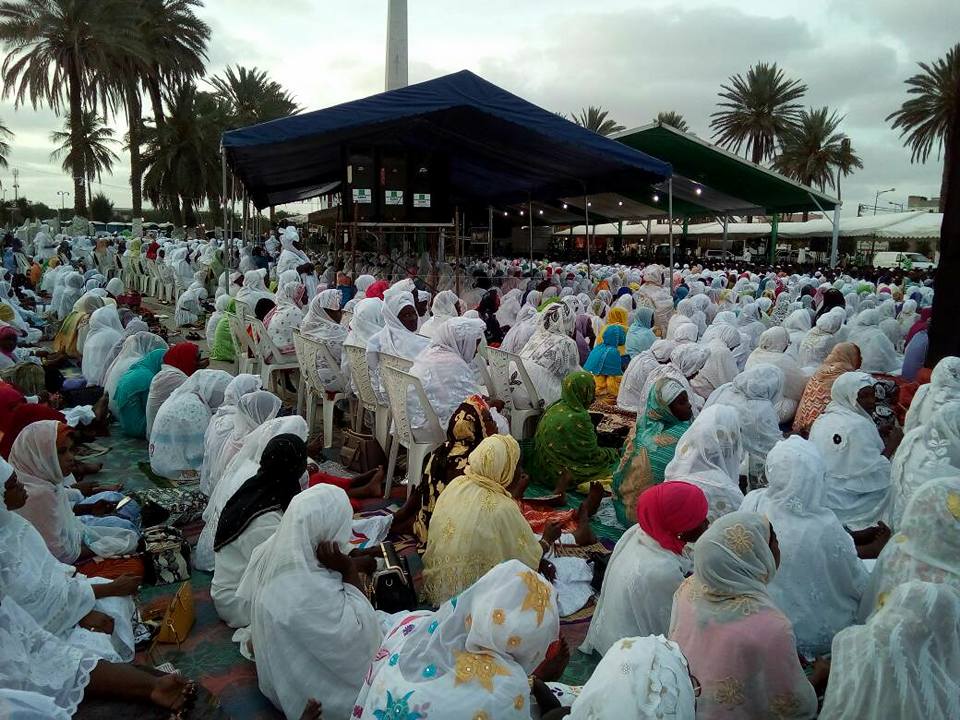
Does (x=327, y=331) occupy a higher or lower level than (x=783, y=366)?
higher

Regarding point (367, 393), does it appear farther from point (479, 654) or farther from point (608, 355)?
point (479, 654)

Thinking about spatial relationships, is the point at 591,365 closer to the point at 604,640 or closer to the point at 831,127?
the point at 604,640

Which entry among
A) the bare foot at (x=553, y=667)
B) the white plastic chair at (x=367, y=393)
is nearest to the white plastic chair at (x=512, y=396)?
the white plastic chair at (x=367, y=393)

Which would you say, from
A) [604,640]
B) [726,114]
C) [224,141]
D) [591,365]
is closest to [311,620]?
[604,640]

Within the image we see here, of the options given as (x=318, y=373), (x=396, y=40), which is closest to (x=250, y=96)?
(x=396, y=40)

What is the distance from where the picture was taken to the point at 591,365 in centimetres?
638

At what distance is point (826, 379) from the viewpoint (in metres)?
4.97

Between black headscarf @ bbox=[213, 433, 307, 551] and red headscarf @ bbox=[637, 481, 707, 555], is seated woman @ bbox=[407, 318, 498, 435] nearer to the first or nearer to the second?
black headscarf @ bbox=[213, 433, 307, 551]

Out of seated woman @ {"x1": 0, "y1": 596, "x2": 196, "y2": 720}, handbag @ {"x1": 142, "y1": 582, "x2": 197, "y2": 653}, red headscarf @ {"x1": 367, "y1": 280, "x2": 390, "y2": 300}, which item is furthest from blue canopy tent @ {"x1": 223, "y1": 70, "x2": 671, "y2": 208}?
seated woman @ {"x1": 0, "y1": 596, "x2": 196, "y2": 720}

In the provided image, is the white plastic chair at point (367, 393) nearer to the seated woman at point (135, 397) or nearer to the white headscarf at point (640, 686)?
the seated woman at point (135, 397)

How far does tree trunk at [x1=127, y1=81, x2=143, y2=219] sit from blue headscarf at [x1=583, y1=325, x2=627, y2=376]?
21.4m

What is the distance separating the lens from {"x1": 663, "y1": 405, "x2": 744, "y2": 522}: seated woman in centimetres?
299

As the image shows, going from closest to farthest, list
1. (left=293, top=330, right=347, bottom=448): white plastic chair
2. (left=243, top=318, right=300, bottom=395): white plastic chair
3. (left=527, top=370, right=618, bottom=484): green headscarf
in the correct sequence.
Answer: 1. (left=527, top=370, right=618, bottom=484): green headscarf
2. (left=293, top=330, right=347, bottom=448): white plastic chair
3. (left=243, top=318, right=300, bottom=395): white plastic chair

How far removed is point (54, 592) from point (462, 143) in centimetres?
840
